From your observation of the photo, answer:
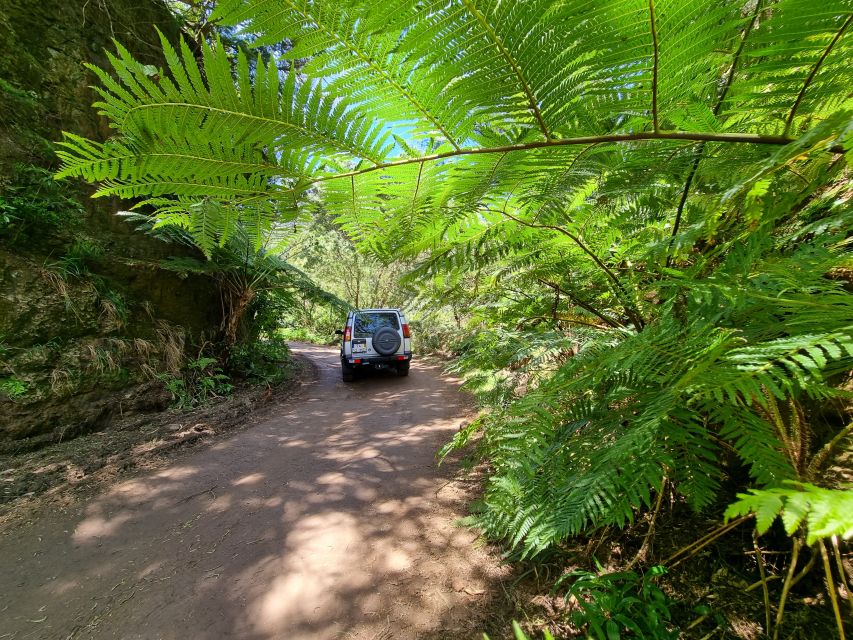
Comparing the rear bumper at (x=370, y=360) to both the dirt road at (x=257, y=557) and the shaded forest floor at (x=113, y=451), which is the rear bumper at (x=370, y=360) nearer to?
the shaded forest floor at (x=113, y=451)

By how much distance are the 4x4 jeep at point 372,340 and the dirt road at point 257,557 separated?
3.57 m

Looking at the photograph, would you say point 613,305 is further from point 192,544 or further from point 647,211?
point 192,544

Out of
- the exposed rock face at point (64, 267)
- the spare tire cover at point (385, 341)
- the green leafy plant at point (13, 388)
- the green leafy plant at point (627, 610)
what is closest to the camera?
the green leafy plant at point (627, 610)

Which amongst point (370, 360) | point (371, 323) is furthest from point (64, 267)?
point (370, 360)

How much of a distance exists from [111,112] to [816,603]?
8.25 feet

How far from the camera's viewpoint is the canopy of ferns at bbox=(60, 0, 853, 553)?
0.66 meters

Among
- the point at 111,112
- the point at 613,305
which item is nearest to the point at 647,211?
the point at 613,305

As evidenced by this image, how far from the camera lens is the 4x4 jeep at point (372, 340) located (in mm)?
7195

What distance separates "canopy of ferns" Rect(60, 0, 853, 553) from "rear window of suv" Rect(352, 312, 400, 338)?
6.08 m

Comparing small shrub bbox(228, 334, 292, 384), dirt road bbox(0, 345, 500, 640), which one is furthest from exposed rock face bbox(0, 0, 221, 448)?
dirt road bbox(0, 345, 500, 640)

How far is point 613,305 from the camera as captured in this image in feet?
6.71

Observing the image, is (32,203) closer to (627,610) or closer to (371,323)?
(371,323)

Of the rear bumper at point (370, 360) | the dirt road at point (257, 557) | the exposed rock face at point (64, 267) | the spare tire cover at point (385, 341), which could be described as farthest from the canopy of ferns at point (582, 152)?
the rear bumper at point (370, 360)

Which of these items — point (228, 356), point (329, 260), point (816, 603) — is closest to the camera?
point (816, 603)
